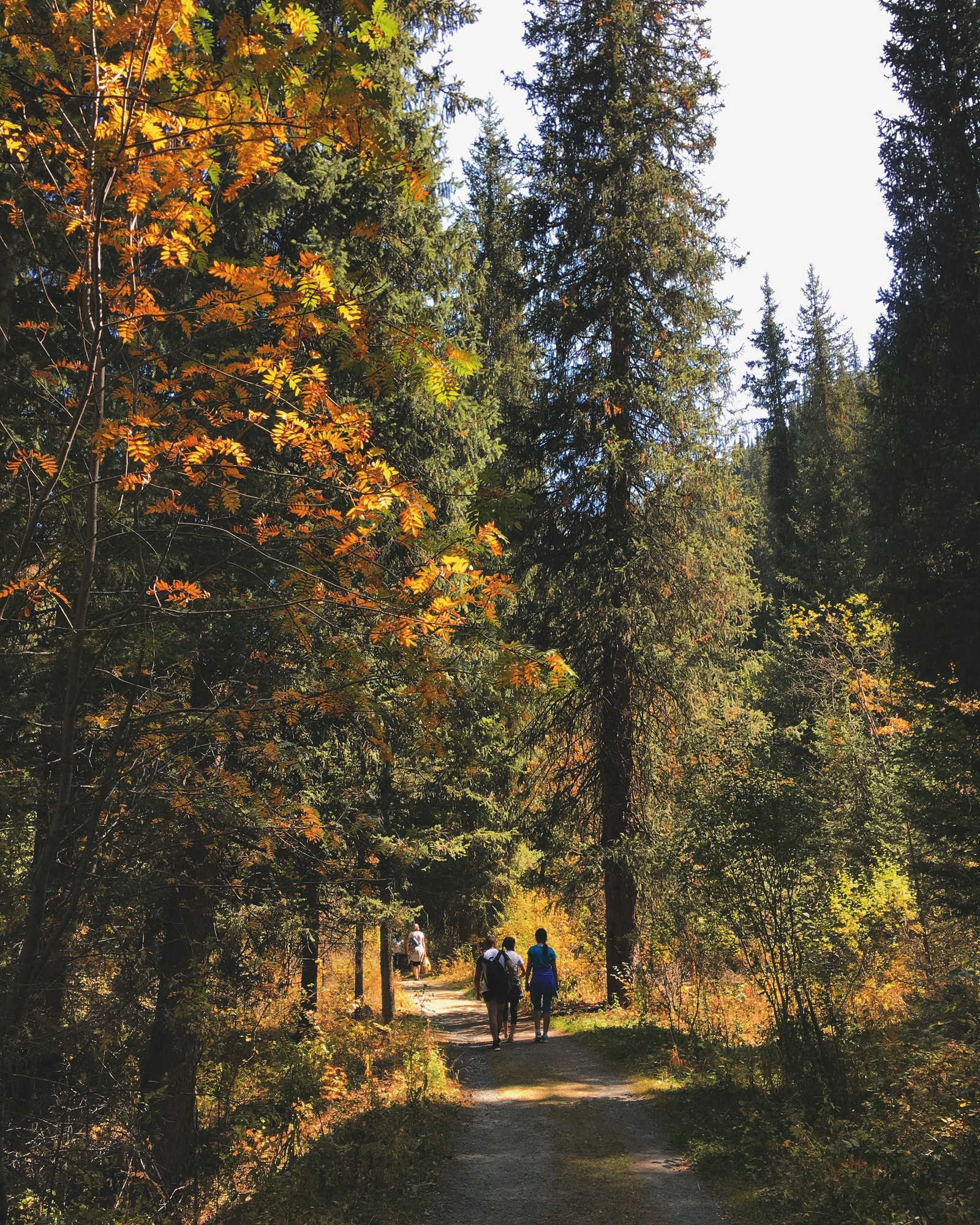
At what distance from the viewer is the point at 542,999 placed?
11.2 meters

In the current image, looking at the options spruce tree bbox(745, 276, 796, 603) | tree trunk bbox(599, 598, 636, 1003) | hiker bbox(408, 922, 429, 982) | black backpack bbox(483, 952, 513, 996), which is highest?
spruce tree bbox(745, 276, 796, 603)

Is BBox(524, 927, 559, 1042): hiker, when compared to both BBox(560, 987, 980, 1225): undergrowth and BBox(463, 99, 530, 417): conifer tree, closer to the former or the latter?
BBox(560, 987, 980, 1225): undergrowth

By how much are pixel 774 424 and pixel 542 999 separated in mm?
34137

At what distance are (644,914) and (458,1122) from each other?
20.1ft

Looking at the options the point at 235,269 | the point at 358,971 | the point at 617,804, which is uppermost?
the point at 235,269

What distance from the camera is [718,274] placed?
543 inches

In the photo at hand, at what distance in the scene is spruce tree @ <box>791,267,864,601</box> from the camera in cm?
2973

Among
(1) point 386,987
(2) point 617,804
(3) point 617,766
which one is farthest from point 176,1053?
(3) point 617,766

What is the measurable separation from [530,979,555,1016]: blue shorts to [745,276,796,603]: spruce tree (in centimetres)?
2782

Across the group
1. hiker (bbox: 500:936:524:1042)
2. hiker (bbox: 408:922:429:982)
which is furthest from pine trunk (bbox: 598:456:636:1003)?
hiker (bbox: 408:922:429:982)

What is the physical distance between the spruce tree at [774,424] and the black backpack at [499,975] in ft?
92.5

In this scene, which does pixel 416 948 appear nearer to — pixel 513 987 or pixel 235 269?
pixel 513 987

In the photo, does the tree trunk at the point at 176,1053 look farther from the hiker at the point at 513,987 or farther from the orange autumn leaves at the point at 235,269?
the hiker at the point at 513,987

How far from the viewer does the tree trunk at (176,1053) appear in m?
6.49
